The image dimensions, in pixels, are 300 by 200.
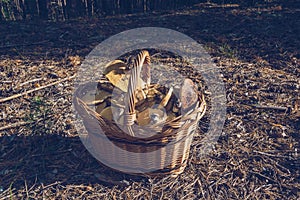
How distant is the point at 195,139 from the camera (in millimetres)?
2934

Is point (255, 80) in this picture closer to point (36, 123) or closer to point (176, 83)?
point (176, 83)

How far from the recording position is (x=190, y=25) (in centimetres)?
494

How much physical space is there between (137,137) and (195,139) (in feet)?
2.79

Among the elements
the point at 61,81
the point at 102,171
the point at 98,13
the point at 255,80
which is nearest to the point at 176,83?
the point at 255,80

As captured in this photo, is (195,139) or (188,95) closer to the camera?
(188,95)

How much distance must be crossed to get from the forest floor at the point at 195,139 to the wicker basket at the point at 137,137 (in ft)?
0.46

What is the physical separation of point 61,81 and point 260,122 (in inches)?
74.4

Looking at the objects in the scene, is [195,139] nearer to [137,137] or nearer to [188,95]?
[188,95]

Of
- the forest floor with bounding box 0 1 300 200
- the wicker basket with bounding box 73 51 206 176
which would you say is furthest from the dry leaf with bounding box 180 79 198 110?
the forest floor with bounding box 0 1 300 200

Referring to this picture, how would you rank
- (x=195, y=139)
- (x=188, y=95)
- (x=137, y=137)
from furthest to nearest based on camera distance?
(x=195, y=139), (x=188, y=95), (x=137, y=137)

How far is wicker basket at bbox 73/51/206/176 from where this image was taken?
2.15 metres

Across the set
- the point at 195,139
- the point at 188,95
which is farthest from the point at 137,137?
the point at 195,139

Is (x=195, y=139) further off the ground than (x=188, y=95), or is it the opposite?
(x=188, y=95)

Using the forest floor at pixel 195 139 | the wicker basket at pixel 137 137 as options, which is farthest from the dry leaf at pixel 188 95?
the forest floor at pixel 195 139
